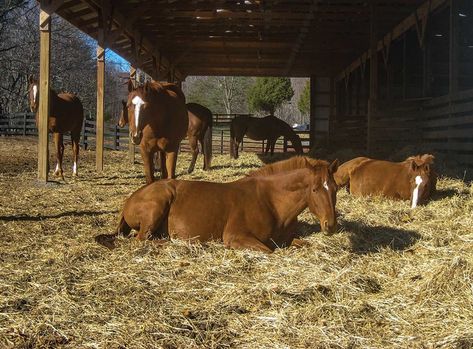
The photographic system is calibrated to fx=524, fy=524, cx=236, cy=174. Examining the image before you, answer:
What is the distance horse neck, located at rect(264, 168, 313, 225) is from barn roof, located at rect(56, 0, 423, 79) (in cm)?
814

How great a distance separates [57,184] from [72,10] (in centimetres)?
561

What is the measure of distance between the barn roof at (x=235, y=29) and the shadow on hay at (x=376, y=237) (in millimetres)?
8336

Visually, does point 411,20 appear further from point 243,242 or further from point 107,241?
point 107,241

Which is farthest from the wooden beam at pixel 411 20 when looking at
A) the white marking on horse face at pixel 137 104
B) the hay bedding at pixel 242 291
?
the hay bedding at pixel 242 291

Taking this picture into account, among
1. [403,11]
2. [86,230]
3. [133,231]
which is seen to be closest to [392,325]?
[133,231]

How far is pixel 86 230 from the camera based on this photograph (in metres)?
5.85

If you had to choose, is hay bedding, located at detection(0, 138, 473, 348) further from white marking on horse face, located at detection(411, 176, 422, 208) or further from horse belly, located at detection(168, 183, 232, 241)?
white marking on horse face, located at detection(411, 176, 422, 208)

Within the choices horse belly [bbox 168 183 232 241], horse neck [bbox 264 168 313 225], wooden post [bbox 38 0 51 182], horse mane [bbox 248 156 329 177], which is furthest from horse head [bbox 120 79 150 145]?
horse neck [bbox 264 168 313 225]

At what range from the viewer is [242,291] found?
11.7ft

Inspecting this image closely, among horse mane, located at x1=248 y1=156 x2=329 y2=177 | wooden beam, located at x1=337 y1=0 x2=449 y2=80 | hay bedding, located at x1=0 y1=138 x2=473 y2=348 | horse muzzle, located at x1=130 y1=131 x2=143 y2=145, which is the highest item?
wooden beam, located at x1=337 y1=0 x2=449 y2=80

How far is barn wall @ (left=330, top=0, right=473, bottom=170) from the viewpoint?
36.4 feet

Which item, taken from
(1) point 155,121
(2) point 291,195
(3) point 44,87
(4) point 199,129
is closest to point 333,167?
(2) point 291,195

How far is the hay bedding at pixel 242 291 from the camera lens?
2.88 metres

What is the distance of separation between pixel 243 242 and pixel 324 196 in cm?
85
